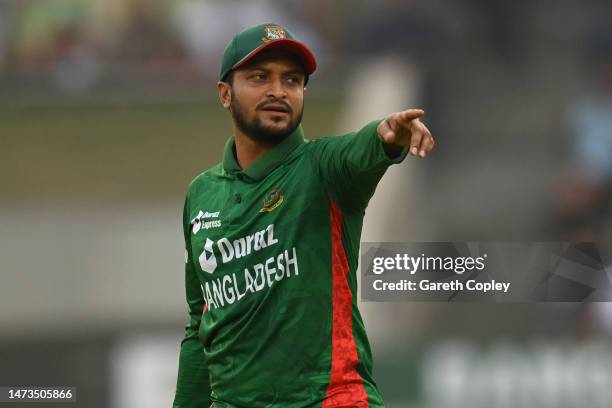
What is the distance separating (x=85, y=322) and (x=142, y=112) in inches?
88.2

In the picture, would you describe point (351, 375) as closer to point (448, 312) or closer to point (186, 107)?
point (448, 312)

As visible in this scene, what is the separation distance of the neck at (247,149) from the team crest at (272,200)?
163 millimetres

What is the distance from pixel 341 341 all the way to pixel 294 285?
0.19 meters

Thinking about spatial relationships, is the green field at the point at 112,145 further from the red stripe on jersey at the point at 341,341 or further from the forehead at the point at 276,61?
the red stripe on jersey at the point at 341,341

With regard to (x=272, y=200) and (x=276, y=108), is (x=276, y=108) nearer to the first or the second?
(x=276, y=108)

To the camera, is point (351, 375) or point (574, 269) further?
point (574, 269)

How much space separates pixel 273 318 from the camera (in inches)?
114

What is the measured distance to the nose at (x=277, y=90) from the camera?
2.99m

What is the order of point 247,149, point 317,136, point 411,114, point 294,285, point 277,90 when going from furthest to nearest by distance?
1. point 317,136
2. point 247,149
3. point 277,90
4. point 294,285
5. point 411,114

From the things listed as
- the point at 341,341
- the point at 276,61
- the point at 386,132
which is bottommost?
the point at 341,341

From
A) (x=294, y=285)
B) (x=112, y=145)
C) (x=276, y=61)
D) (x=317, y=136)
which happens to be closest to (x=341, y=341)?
(x=294, y=285)

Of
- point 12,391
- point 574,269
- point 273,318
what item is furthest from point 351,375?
point 12,391

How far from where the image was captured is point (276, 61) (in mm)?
3016

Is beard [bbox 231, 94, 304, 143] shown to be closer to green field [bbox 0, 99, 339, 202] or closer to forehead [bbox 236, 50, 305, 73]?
forehead [bbox 236, 50, 305, 73]
